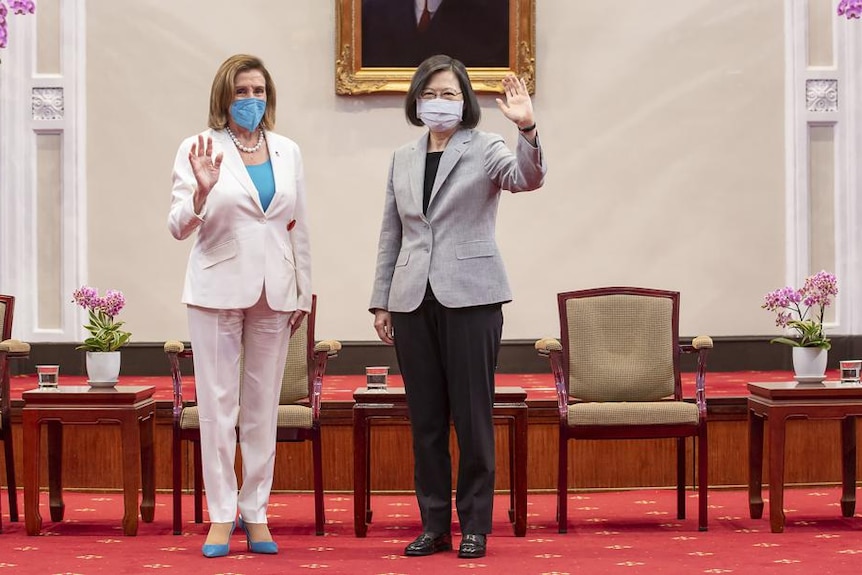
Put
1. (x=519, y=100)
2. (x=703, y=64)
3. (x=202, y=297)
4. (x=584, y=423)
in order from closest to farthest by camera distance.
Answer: (x=519, y=100), (x=202, y=297), (x=584, y=423), (x=703, y=64)

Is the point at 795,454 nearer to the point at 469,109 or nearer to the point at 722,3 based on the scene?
the point at 469,109

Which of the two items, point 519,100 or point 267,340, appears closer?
point 519,100

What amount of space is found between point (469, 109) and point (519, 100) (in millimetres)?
312

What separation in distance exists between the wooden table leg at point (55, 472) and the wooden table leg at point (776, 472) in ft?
8.04

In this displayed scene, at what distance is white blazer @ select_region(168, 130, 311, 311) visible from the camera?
3.27 m

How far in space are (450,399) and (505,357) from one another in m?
3.41

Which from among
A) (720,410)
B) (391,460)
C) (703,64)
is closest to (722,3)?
(703,64)

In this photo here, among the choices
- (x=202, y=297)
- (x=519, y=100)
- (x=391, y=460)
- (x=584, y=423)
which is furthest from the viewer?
(x=391, y=460)

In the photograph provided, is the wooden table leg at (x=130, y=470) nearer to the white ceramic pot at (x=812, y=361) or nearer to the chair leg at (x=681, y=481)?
the chair leg at (x=681, y=481)

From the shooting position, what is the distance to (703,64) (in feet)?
21.7

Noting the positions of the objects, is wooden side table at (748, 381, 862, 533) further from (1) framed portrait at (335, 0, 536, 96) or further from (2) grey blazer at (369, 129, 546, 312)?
(1) framed portrait at (335, 0, 536, 96)

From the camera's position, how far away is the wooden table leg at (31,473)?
3717 mm

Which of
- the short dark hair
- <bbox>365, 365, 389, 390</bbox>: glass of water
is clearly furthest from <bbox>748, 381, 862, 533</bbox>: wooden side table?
the short dark hair

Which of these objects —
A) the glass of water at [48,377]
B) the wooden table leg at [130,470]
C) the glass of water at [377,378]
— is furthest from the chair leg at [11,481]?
the glass of water at [377,378]
